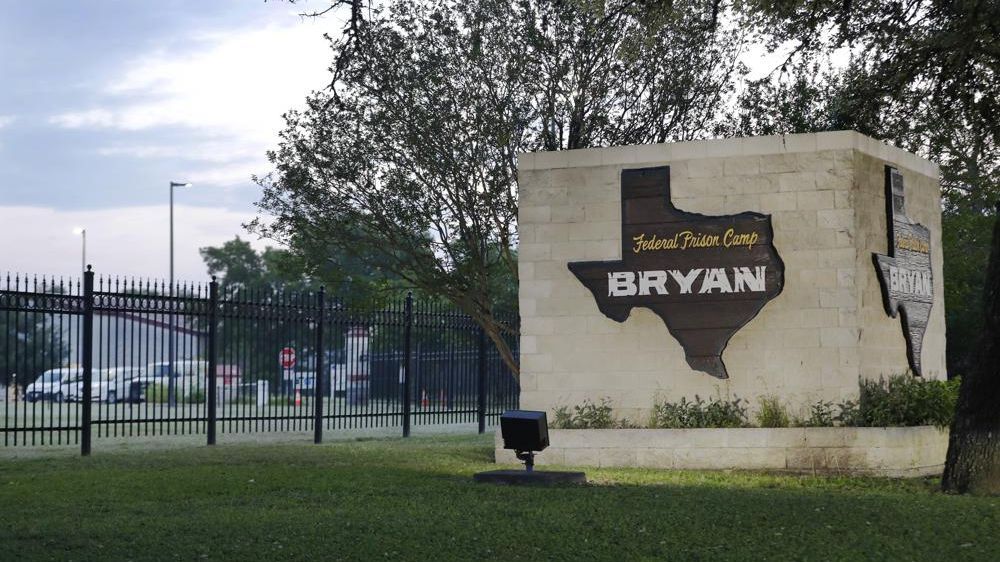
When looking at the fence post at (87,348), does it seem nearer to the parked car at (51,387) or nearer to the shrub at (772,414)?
the parked car at (51,387)

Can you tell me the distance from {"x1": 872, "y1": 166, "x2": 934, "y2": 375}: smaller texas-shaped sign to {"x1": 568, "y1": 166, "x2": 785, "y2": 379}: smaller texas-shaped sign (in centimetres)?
159

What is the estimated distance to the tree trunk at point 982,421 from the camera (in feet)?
41.1

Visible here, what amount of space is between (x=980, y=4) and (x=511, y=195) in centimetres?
899

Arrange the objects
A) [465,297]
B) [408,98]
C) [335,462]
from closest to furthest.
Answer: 1. [335,462]
2. [408,98]
3. [465,297]

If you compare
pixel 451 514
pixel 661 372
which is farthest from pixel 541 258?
pixel 451 514

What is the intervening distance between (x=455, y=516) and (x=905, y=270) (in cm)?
891

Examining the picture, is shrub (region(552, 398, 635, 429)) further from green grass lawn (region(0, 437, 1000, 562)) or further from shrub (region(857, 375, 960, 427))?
shrub (region(857, 375, 960, 427))

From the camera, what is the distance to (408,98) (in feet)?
68.8

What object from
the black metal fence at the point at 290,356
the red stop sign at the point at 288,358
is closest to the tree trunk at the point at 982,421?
the black metal fence at the point at 290,356

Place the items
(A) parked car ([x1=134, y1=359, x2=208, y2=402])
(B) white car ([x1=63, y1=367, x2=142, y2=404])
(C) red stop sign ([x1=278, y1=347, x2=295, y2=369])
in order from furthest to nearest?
1. (C) red stop sign ([x1=278, y1=347, x2=295, y2=369])
2. (A) parked car ([x1=134, y1=359, x2=208, y2=402])
3. (B) white car ([x1=63, y1=367, x2=142, y2=404])

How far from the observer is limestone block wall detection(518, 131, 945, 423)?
15.5 m

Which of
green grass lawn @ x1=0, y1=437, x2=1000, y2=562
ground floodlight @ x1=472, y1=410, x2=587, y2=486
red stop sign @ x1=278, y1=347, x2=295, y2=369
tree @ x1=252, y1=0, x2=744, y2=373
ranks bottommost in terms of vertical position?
green grass lawn @ x1=0, y1=437, x2=1000, y2=562

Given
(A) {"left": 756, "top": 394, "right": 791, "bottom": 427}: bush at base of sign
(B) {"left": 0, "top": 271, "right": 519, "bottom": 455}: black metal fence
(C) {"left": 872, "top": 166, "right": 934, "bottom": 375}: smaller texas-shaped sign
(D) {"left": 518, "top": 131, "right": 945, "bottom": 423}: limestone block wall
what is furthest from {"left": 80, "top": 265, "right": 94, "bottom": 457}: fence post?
(C) {"left": 872, "top": 166, "right": 934, "bottom": 375}: smaller texas-shaped sign

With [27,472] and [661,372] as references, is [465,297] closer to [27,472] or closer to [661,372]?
[661,372]
